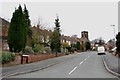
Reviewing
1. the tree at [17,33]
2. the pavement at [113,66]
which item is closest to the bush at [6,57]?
the tree at [17,33]

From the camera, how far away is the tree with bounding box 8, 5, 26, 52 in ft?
124

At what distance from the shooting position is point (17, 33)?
38.1 meters

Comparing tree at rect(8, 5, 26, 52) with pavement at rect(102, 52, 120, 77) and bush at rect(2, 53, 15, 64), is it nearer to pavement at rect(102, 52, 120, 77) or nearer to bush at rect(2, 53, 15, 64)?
bush at rect(2, 53, 15, 64)

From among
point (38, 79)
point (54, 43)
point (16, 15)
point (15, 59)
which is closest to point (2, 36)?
point (54, 43)

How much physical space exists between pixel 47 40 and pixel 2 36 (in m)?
21.7

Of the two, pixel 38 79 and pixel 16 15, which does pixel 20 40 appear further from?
pixel 38 79

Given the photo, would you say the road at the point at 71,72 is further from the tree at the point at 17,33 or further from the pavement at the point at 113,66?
the tree at the point at 17,33

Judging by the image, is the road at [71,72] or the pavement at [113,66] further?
the pavement at [113,66]

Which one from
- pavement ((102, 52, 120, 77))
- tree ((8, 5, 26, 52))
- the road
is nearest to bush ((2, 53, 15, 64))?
the road

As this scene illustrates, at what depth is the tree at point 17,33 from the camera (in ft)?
124

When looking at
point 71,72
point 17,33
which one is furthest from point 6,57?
point 71,72

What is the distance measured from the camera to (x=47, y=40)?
78.9 metres

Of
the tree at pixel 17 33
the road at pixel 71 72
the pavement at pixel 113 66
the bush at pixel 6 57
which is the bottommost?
the road at pixel 71 72

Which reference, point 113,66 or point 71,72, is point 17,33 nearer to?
point 113,66
